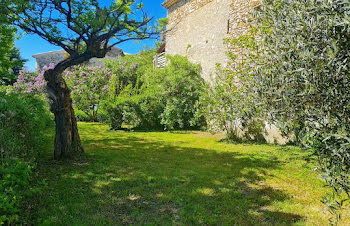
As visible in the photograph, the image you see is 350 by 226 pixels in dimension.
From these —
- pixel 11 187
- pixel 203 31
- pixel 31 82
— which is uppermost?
pixel 203 31

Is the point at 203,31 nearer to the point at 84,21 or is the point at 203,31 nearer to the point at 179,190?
the point at 84,21

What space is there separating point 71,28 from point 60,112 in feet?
6.60

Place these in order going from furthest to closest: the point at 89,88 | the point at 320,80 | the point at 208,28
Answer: the point at 89,88
the point at 208,28
the point at 320,80

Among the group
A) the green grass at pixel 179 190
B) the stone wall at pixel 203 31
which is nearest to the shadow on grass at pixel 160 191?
the green grass at pixel 179 190

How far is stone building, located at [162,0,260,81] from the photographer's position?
1104 centimetres

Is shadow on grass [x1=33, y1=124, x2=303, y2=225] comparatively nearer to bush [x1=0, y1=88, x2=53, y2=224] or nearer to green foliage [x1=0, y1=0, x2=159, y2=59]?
bush [x1=0, y1=88, x2=53, y2=224]

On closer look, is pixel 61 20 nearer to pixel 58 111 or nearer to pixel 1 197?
pixel 58 111

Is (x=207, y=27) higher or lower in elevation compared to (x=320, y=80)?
higher

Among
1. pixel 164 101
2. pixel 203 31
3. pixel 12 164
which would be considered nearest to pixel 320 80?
pixel 12 164

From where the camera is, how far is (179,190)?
406 cm

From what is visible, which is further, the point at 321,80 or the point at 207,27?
the point at 207,27

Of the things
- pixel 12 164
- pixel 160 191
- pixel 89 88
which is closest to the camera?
pixel 12 164

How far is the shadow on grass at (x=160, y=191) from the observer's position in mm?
3162

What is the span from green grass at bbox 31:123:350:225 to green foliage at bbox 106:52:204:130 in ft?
17.0
